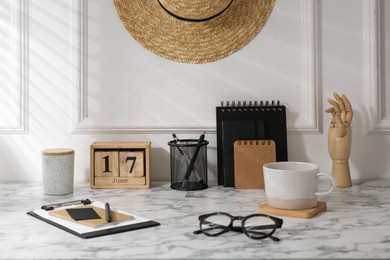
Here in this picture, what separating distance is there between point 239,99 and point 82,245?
86 centimetres

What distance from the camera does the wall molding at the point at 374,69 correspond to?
1705 millimetres

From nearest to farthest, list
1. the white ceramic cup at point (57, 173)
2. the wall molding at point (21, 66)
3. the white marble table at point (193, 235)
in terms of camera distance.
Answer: the white marble table at point (193, 235) < the white ceramic cup at point (57, 173) < the wall molding at point (21, 66)

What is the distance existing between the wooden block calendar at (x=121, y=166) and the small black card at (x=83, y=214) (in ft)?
1.17

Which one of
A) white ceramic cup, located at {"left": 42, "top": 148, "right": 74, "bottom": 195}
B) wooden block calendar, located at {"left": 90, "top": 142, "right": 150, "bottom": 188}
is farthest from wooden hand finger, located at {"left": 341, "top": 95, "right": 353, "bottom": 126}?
white ceramic cup, located at {"left": 42, "top": 148, "right": 74, "bottom": 195}

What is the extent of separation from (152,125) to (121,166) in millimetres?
190

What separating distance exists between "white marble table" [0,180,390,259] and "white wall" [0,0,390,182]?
10.6 inches

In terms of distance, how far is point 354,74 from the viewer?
5.65 ft

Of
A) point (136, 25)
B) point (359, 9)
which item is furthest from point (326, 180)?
point (136, 25)

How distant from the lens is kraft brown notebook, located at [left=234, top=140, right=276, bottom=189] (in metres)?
1.61

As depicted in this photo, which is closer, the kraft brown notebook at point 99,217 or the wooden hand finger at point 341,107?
the kraft brown notebook at point 99,217

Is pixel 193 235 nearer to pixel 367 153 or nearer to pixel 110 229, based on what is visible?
pixel 110 229

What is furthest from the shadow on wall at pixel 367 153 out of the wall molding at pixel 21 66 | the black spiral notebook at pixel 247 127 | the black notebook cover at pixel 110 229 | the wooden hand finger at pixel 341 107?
the wall molding at pixel 21 66

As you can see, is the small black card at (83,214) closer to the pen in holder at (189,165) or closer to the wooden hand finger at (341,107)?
the pen in holder at (189,165)


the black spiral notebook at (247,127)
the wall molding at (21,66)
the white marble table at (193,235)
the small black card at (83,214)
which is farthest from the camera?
the wall molding at (21,66)
